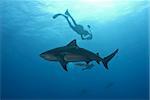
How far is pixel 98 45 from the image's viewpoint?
3212 cm

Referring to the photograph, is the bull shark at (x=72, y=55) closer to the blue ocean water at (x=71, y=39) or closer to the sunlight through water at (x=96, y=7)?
the blue ocean water at (x=71, y=39)

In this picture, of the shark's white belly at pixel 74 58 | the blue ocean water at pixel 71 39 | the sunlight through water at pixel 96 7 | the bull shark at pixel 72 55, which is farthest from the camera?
the blue ocean water at pixel 71 39

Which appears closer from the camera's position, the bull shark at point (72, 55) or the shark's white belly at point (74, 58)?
the bull shark at point (72, 55)

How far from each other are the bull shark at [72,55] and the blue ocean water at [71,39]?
8201 millimetres

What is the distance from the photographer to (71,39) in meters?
26.9

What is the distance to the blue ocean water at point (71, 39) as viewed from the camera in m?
19.2

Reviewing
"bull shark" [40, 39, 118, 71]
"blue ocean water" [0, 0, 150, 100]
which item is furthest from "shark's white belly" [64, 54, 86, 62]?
"blue ocean water" [0, 0, 150, 100]

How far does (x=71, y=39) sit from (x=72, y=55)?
58.2 feet

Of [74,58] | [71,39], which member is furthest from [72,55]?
[71,39]

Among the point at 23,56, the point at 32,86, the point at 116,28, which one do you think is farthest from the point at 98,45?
the point at 32,86

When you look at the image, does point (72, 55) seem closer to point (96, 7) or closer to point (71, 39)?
point (96, 7)

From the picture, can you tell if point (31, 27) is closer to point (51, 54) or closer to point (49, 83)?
point (51, 54)

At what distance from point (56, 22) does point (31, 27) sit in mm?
2248

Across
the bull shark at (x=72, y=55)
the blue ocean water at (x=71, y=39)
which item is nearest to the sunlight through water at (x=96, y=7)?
the blue ocean water at (x=71, y=39)
